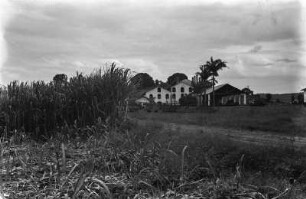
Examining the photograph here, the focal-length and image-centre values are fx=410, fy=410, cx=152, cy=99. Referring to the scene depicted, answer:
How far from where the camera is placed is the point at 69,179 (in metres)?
3.54

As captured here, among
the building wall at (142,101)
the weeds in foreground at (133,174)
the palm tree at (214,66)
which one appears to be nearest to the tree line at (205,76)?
the palm tree at (214,66)

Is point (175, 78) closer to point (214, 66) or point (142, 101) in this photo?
point (214, 66)

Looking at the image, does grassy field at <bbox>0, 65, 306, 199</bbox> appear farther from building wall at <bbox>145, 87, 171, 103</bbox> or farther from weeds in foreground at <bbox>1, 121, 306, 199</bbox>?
building wall at <bbox>145, 87, 171, 103</bbox>

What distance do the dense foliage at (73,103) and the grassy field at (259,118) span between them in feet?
3.73

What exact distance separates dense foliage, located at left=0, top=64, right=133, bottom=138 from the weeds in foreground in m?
1.43

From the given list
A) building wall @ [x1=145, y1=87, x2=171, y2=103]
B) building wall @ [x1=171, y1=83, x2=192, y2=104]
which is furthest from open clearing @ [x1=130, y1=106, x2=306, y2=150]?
building wall @ [x1=145, y1=87, x2=171, y2=103]

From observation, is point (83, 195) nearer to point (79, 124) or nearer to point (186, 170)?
point (186, 170)

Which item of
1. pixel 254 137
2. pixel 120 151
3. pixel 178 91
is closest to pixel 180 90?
pixel 178 91

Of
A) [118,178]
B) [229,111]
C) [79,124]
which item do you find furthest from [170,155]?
[79,124]

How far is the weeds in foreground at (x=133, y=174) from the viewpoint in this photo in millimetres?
3197

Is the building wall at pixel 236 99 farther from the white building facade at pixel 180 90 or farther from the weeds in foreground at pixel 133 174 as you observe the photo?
the weeds in foreground at pixel 133 174

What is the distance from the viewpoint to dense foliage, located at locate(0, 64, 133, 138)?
655cm

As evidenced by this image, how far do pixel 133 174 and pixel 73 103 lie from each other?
3.12 m

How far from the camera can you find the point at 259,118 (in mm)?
5504
